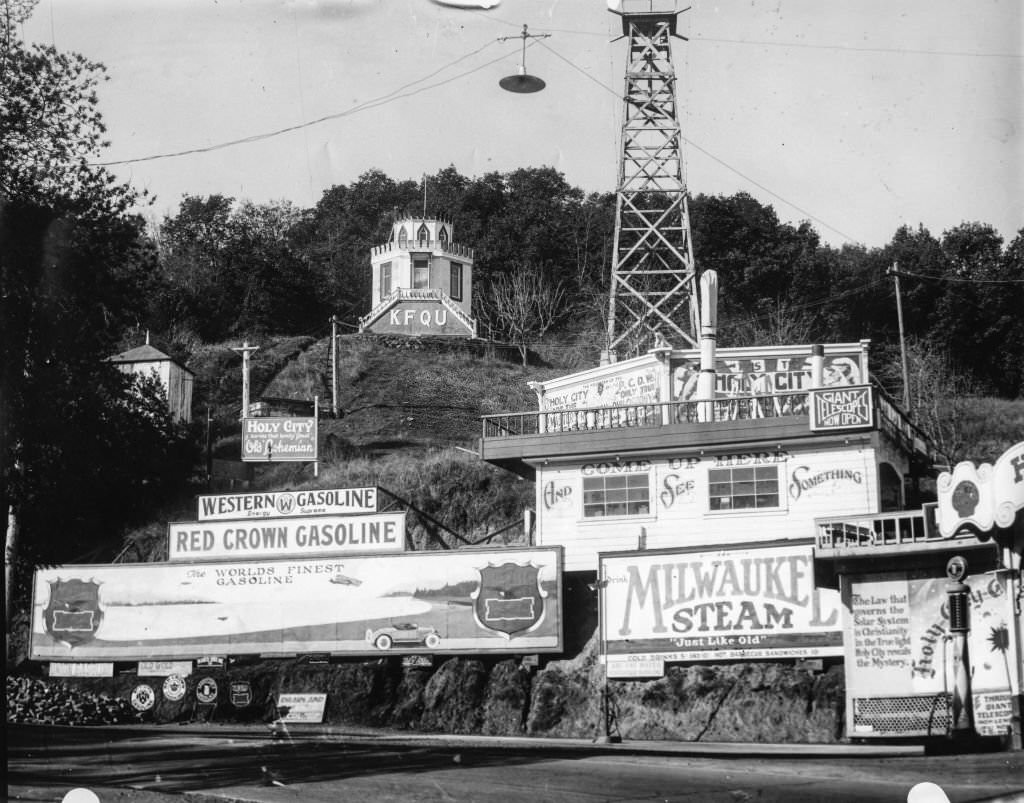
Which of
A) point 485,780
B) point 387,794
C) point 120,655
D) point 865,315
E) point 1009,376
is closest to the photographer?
point 387,794

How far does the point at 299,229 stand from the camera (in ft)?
335

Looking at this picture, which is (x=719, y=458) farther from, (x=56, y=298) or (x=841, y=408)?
(x=56, y=298)

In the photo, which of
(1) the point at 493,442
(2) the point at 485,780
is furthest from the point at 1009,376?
(2) the point at 485,780

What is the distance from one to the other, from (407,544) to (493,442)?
151 inches

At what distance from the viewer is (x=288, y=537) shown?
37.3 metres

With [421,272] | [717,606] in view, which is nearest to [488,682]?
[717,606]

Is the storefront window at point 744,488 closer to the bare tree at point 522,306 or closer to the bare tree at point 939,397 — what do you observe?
the bare tree at point 939,397

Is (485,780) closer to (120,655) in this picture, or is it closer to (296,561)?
(296,561)

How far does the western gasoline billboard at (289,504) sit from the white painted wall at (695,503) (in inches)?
204

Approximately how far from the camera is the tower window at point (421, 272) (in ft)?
257

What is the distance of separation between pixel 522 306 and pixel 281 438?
1479 inches

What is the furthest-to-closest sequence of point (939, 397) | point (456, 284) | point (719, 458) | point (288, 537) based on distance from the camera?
point (456, 284)
point (939, 397)
point (288, 537)
point (719, 458)

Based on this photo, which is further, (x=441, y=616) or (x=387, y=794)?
(x=441, y=616)

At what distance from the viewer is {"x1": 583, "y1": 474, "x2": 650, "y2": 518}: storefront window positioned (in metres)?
35.5
